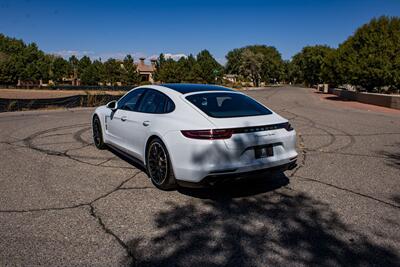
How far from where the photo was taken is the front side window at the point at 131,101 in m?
5.46

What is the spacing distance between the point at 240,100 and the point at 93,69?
247 feet

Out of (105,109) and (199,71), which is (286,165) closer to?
(105,109)

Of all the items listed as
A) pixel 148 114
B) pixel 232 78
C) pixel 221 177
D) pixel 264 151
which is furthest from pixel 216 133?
pixel 232 78

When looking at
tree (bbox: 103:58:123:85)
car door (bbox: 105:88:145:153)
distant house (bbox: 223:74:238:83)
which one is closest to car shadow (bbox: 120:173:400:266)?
car door (bbox: 105:88:145:153)

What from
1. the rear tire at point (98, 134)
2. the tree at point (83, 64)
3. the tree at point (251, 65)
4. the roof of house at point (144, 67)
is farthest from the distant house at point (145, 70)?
the rear tire at point (98, 134)

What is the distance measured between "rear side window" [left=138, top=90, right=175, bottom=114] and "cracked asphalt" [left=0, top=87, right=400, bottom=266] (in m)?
1.08

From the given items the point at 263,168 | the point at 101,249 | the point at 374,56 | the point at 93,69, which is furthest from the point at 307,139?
the point at 93,69

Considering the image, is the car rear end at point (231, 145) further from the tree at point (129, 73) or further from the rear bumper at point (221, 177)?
the tree at point (129, 73)

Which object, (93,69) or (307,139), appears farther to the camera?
(93,69)

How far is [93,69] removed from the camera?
2940 inches

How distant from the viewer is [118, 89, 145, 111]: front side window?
546 cm

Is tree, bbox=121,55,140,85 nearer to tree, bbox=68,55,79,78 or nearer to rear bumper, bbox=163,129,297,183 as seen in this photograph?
tree, bbox=68,55,79,78

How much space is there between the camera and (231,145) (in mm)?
3814

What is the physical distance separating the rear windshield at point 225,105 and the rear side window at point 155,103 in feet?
1.00
